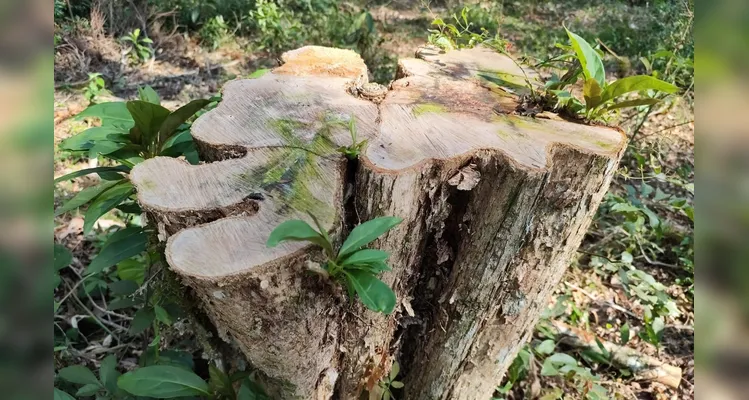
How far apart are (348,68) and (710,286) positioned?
151 centimetres

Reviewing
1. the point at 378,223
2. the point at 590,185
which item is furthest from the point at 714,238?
the point at 590,185

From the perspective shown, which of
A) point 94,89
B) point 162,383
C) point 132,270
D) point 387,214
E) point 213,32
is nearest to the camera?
point 387,214

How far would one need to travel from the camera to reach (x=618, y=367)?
2062mm

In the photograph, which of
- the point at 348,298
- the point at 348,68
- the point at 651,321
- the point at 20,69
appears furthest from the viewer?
the point at 651,321

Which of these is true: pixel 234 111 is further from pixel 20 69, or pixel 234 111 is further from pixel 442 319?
pixel 20 69

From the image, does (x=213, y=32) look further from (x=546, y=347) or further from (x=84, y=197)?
(x=546, y=347)

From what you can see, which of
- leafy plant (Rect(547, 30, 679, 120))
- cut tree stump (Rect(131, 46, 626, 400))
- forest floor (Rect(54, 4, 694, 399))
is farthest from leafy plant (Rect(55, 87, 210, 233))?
leafy plant (Rect(547, 30, 679, 120))

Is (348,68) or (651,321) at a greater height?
(348,68)

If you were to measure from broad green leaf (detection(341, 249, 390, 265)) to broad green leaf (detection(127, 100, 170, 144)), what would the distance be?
2.19 feet

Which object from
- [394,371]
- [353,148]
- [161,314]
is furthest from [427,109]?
[161,314]

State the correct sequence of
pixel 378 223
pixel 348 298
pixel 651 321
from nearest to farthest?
1. pixel 378 223
2. pixel 348 298
3. pixel 651 321

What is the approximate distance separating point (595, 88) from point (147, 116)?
1.14 meters

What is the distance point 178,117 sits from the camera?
1421mm

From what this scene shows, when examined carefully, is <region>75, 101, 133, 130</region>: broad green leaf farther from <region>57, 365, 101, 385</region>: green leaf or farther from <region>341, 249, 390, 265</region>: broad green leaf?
<region>341, 249, 390, 265</region>: broad green leaf
